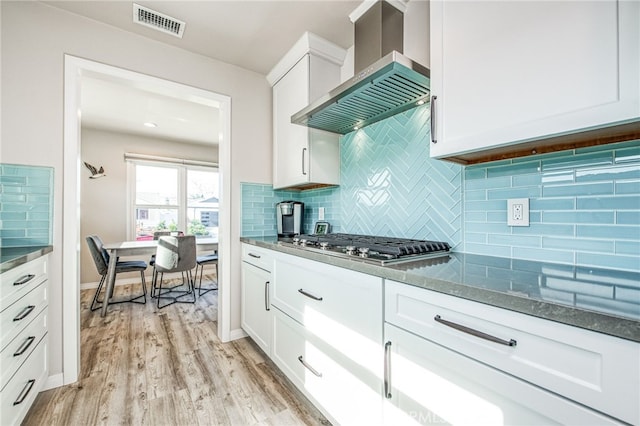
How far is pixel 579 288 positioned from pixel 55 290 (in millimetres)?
2589

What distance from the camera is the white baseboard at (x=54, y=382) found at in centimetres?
167

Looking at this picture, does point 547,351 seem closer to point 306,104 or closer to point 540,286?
point 540,286

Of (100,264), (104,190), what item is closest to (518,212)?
(100,264)

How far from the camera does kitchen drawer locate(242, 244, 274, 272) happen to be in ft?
6.09

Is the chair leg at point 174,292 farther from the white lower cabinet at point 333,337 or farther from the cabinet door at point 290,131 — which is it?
the white lower cabinet at point 333,337

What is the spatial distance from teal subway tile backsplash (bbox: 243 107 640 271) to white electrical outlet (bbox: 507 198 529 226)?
0.02 metres

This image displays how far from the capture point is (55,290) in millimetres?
1720

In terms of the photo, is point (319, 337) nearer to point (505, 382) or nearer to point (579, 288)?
point (505, 382)

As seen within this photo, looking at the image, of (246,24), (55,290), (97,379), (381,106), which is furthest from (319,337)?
(246,24)

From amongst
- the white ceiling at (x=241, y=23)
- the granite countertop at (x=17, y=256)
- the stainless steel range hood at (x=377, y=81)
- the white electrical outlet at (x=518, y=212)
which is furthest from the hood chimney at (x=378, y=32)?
the granite countertop at (x=17, y=256)

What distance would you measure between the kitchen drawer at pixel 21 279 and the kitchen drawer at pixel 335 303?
1.23 meters

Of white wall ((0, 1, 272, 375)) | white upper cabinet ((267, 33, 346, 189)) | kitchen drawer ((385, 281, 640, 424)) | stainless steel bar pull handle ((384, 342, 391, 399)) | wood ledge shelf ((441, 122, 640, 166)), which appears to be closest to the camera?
kitchen drawer ((385, 281, 640, 424))

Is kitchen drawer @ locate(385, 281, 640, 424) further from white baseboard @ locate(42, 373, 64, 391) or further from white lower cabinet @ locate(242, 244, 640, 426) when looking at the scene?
white baseboard @ locate(42, 373, 64, 391)

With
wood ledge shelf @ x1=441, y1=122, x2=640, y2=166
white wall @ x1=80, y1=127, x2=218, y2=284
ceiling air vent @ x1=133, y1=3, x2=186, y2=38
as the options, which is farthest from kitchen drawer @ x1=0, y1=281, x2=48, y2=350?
white wall @ x1=80, y1=127, x2=218, y2=284
